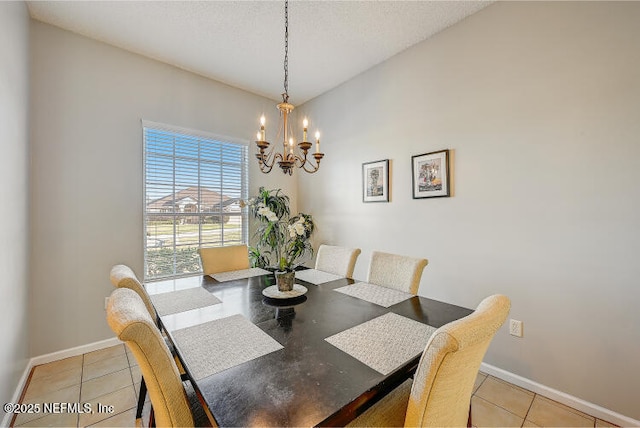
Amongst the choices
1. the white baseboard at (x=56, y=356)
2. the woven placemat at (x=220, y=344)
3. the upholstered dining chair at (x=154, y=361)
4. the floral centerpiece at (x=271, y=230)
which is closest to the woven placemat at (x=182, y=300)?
the woven placemat at (x=220, y=344)

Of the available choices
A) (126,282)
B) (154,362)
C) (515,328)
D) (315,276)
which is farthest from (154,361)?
(515,328)

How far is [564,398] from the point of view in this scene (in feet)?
5.78

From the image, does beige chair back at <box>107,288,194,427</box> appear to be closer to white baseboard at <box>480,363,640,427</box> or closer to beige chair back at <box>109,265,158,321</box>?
beige chair back at <box>109,265,158,321</box>

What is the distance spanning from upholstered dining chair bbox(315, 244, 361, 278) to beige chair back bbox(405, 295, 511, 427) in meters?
1.34

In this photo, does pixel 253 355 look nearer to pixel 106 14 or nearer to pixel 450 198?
pixel 450 198

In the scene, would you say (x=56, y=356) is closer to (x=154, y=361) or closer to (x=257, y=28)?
(x=154, y=361)

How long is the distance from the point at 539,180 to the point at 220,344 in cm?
229

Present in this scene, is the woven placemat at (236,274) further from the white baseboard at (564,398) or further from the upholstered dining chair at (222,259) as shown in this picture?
the white baseboard at (564,398)

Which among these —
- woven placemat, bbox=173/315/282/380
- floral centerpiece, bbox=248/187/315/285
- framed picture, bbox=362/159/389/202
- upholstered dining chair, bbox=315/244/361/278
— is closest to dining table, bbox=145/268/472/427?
woven placemat, bbox=173/315/282/380

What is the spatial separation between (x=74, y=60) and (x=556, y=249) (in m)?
4.31

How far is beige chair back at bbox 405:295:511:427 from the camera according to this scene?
742mm

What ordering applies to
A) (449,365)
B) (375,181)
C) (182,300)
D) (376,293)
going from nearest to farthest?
(449,365) → (182,300) → (376,293) → (375,181)

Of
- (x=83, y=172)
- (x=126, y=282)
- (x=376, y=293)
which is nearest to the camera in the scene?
(x=126, y=282)

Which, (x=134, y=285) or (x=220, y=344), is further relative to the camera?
(x=134, y=285)
